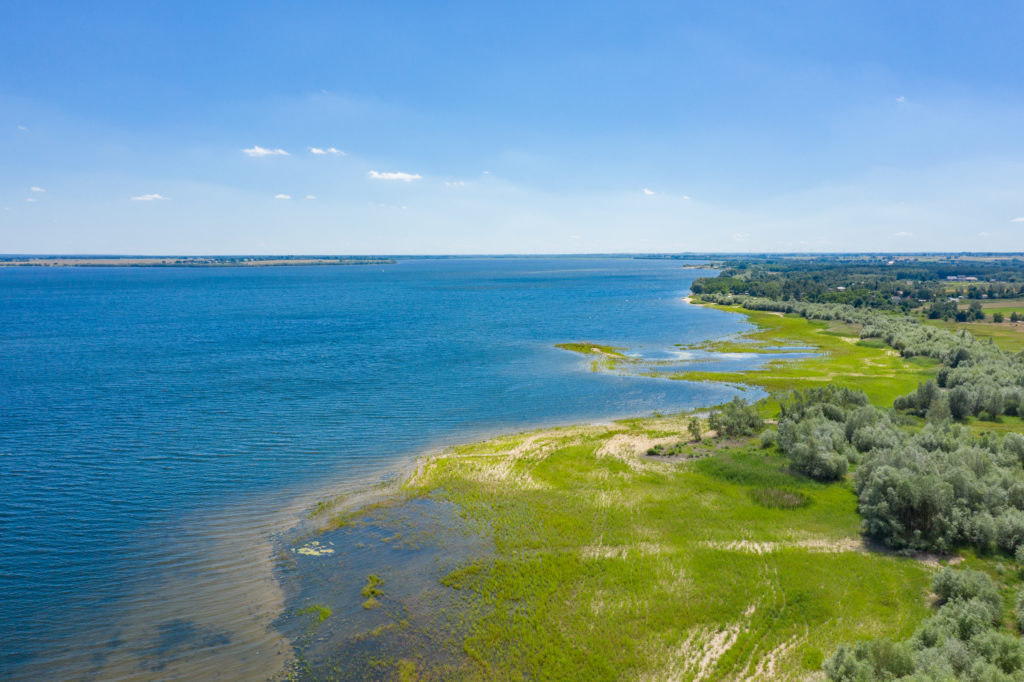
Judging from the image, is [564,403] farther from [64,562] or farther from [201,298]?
[201,298]

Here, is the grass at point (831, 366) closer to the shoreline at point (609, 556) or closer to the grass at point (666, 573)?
the shoreline at point (609, 556)

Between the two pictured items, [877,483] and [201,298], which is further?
[201,298]

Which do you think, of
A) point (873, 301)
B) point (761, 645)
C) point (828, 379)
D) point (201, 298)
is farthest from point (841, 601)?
point (201, 298)

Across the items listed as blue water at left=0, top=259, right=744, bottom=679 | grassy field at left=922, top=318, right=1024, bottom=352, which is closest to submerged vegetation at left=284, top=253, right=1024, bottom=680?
blue water at left=0, top=259, right=744, bottom=679

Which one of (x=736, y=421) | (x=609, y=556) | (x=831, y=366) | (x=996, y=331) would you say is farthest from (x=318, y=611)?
(x=996, y=331)

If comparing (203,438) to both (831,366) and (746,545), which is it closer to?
(746,545)

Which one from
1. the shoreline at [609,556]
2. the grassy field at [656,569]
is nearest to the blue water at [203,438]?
the shoreline at [609,556]
